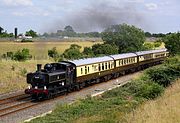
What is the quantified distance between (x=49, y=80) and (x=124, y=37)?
1873 inches

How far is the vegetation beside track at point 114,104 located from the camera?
52.1 ft

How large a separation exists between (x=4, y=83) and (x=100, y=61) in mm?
8476

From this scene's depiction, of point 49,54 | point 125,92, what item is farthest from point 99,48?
point 125,92

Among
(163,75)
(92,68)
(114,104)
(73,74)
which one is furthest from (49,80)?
(163,75)

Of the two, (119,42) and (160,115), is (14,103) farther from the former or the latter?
(119,42)

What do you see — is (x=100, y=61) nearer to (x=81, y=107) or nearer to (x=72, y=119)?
(x=81, y=107)

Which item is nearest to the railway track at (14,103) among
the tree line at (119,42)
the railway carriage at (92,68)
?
the railway carriage at (92,68)

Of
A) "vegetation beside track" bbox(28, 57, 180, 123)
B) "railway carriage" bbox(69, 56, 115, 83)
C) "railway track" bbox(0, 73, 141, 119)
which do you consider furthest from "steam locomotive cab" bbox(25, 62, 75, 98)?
"vegetation beside track" bbox(28, 57, 180, 123)

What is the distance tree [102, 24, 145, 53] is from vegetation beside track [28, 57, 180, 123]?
39.2 m

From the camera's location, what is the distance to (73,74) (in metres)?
27.4

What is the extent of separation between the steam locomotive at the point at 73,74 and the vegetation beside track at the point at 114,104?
3.04m

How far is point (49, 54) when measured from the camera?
5659 cm

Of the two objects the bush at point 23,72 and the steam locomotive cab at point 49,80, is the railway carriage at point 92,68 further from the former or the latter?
the bush at point 23,72

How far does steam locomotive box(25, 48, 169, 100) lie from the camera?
78.6 ft
